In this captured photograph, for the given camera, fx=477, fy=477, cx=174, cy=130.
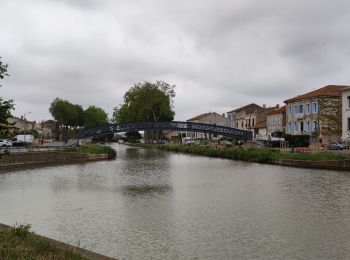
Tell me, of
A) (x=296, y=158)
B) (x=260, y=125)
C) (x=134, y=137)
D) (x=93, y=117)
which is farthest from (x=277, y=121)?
(x=134, y=137)

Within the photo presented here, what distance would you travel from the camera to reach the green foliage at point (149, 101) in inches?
4373

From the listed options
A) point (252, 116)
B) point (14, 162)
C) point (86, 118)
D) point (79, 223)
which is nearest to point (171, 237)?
point (79, 223)

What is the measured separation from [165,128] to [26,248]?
7037 cm

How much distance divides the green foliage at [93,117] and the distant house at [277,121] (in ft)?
230

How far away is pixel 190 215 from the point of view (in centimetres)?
2012

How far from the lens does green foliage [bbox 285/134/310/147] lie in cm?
6919

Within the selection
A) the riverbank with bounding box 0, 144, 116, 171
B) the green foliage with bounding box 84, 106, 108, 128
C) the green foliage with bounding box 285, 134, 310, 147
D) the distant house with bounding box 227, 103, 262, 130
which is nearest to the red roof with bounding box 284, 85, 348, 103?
the green foliage with bounding box 285, 134, 310, 147

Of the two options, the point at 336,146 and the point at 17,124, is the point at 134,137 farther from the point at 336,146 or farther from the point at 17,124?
the point at 336,146

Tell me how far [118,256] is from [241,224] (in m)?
6.10

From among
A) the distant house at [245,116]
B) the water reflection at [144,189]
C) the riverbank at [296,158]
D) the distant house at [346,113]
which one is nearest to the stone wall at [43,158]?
the water reflection at [144,189]

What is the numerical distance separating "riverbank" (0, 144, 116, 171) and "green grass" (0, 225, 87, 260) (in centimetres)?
3242

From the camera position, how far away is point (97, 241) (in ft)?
50.4

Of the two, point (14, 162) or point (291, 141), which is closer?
point (14, 162)

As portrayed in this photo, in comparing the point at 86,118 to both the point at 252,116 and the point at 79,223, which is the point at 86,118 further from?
the point at 79,223
